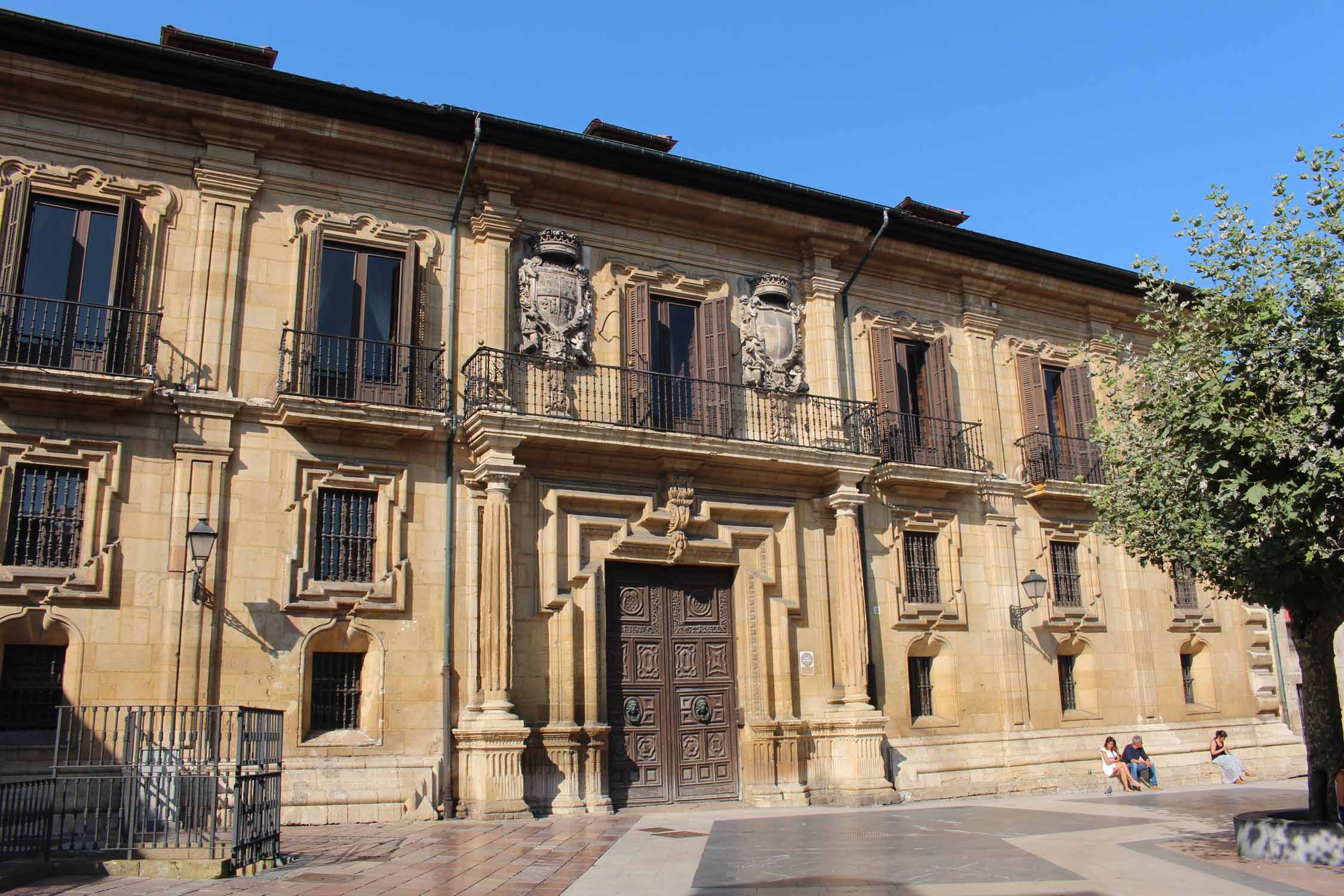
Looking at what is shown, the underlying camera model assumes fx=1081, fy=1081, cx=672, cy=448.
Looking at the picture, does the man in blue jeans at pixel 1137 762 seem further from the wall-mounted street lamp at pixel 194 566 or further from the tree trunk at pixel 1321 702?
the wall-mounted street lamp at pixel 194 566

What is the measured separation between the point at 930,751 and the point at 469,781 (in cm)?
764

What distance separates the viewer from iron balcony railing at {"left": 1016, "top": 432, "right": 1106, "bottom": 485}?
1984 centimetres

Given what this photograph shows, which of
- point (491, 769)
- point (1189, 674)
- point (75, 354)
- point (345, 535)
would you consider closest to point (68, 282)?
point (75, 354)

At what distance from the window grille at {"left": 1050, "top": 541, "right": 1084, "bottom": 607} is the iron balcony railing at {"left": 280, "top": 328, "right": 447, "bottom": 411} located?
456 inches

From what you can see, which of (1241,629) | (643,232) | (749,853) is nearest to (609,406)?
(643,232)

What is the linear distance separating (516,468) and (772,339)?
209 inches

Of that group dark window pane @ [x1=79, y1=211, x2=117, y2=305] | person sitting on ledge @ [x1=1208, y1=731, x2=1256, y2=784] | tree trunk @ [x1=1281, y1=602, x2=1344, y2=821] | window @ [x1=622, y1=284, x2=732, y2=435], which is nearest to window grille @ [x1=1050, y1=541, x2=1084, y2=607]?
person sitting on ledge @ [x1=1208, y1=731, x2=1256, y2=784]

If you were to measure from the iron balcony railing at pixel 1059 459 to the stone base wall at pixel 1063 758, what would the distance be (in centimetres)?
455

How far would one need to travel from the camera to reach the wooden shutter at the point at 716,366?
16.9 m

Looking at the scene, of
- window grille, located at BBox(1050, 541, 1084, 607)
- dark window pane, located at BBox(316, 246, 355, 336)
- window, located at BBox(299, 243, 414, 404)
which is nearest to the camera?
window, located at BBox(299, 243, 414, 404)

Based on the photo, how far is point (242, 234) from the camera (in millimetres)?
14312

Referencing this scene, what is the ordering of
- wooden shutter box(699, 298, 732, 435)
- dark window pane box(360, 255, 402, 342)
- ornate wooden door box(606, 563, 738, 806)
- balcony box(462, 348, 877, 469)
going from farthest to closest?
wooden shutter box(699, 298, 732, 435)
ornate wooden door box(606, 563, 738, 806)
dark window pane box(360, 255, 402, 342)
balcony box(462, 348, 877, 469)

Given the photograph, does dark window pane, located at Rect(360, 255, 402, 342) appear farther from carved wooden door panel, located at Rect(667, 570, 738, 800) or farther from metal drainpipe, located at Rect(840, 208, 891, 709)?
metal drainpipe, located at Rect(840, 208, 891, 709)

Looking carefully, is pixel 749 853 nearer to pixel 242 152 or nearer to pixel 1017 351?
pixel 242 152
